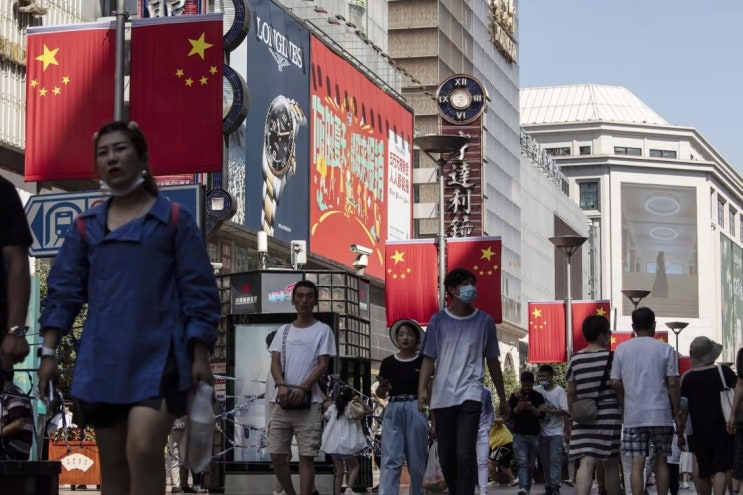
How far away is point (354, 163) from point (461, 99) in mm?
11670

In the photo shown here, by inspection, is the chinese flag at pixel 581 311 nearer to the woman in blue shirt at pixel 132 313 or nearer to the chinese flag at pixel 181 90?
the chinese flag at pixel 181 90

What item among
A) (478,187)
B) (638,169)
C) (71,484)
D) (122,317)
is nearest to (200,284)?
(122,317)

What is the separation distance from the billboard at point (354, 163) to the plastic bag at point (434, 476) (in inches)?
1781

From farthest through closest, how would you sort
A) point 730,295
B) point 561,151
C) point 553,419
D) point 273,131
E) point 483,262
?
1. point 730,295
2. point 561,151
3. point 273,131
4. point 483,262
5. point 553,419

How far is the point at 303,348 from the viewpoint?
12.6 metres

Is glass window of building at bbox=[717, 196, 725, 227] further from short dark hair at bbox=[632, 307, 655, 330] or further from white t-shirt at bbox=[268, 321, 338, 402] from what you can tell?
white t-shirt at bbox=[268, 321, 338, 402]

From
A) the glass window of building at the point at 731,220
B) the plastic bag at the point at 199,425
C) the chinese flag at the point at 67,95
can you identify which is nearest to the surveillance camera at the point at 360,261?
the chinese flag at the point at 67,95

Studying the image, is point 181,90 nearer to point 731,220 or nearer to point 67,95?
point 67,95

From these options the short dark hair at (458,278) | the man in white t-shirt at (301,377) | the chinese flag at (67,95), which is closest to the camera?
the short dark hair at (458,278)

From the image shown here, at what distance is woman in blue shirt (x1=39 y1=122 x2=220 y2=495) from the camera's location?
240 inches

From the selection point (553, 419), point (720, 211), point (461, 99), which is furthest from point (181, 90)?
point (720, 211)

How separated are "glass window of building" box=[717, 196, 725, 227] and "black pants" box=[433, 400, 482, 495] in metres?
177

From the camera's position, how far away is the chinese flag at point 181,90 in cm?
1758

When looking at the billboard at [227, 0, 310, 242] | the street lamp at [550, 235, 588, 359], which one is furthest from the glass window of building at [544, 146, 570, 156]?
the street lamp at [550, 235, 588, 359]
